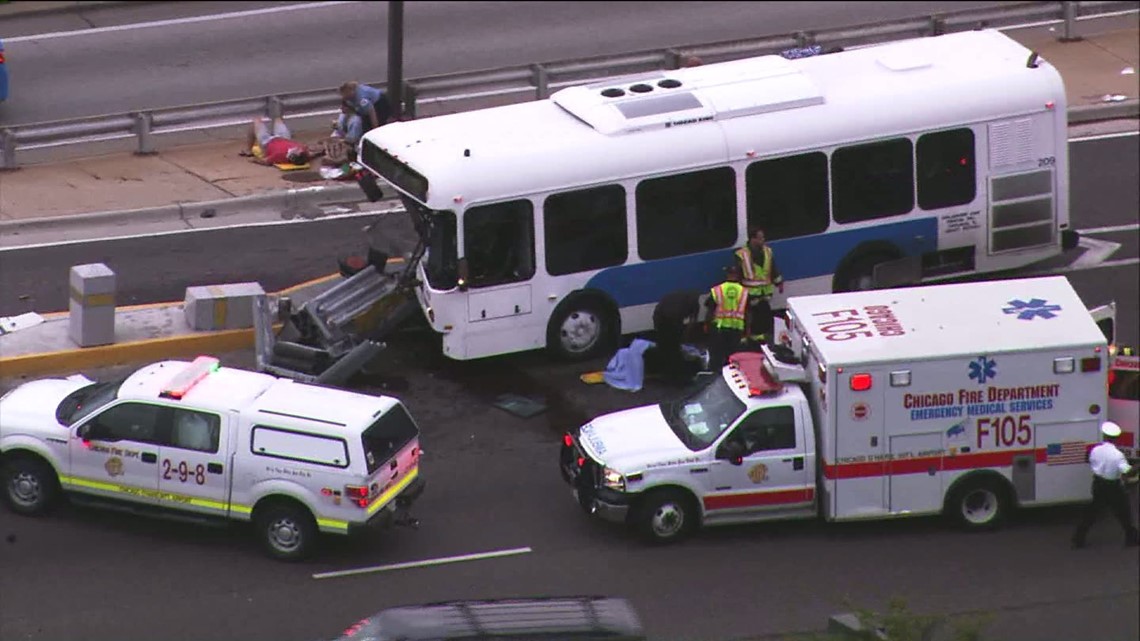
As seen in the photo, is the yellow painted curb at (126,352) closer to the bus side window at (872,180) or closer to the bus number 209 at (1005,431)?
the bus side window at (872,180)

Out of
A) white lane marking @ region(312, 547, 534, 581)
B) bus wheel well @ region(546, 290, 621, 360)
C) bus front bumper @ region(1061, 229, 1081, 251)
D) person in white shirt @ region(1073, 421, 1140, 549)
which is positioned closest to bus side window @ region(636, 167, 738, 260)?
bus wheel well @ region(546, 290, 621, 360)

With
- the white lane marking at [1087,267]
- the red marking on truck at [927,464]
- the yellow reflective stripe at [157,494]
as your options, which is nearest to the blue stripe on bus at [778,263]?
the white lane marking at [1087,267]

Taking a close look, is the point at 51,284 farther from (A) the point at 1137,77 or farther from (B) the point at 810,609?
(A) the point at 1137,77

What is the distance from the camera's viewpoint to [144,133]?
88.4 feet

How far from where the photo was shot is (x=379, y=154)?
72.7 feet

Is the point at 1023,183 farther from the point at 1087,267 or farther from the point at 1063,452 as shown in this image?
the point at 1063,452

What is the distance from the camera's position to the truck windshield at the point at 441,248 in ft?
69.6

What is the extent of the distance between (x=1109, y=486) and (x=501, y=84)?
40.8 ft

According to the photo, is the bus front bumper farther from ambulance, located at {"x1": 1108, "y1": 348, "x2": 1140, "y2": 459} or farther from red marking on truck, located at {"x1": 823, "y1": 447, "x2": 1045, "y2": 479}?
red marking on truck, located at {"x1": 823, "y1": 447, "x2": 1045, "y2": 479}

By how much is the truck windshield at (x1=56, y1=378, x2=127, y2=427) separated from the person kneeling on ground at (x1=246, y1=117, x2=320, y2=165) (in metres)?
8.56

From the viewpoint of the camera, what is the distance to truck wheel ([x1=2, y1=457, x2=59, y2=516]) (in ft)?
59.7

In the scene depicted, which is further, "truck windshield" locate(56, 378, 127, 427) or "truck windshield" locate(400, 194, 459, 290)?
"truck windshield" locate(400, 194, 459, 290)

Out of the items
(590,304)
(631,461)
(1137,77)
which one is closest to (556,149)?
(590,304)

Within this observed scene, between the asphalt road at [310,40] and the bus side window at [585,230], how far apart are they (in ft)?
30.2
